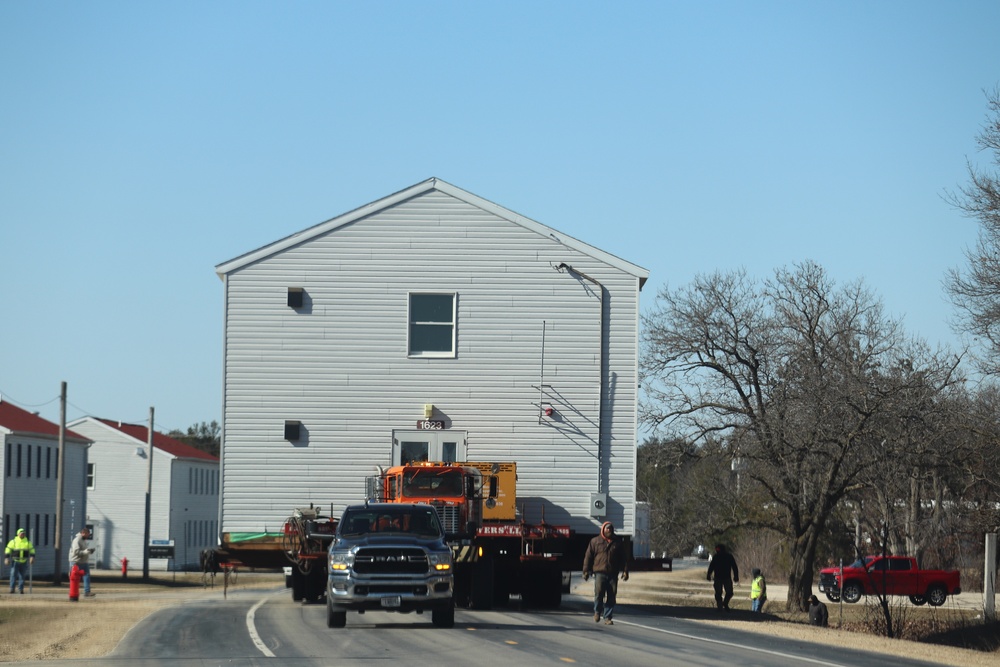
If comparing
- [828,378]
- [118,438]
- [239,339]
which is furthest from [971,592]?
[118,438]

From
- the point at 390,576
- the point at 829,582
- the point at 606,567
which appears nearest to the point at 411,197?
the point at 606,567

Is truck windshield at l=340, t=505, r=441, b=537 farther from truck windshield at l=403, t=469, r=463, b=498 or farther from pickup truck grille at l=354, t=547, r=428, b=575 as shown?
truck windshield at l=403, t=469, r=463, b=498

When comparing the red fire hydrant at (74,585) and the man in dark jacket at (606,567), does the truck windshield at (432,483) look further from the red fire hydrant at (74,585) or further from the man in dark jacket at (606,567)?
the red fire hydrant at (74,585)

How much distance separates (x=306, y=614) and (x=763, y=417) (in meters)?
19.7

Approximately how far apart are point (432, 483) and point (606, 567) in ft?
15.3

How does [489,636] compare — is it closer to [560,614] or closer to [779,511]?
[560,614]

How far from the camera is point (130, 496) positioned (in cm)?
8638

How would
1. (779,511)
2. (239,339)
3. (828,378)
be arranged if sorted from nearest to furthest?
(239,339)
(828,378)
(779,511)

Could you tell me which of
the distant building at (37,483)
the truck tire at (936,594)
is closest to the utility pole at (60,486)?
the distant building at (37,483)

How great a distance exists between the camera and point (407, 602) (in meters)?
20.7

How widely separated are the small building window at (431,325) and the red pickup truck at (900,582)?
2481 cm

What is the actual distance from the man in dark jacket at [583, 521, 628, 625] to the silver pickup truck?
306 centimetres

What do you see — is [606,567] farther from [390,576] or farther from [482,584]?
[390,576]

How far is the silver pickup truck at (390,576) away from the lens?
2075 centimetres
